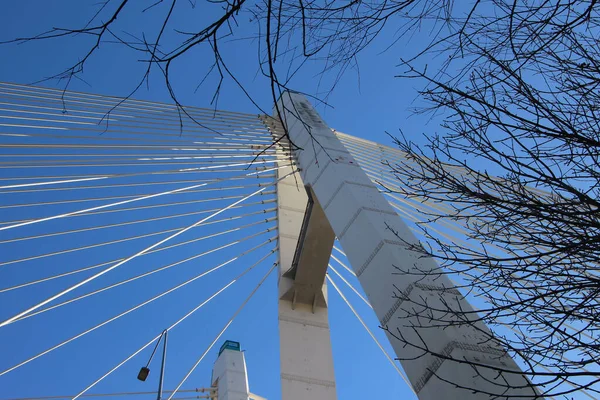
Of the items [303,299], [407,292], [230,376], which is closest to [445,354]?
[407,292]

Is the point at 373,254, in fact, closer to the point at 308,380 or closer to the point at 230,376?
the point at 308,380

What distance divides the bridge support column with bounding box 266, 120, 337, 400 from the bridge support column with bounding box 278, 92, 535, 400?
2.87 ft

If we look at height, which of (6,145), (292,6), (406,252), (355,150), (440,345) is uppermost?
(355,150)

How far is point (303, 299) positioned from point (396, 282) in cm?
322

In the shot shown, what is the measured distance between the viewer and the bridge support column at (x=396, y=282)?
3.16 m

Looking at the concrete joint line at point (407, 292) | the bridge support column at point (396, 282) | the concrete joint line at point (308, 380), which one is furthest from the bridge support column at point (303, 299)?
the concrete joint line at point (407, 292)

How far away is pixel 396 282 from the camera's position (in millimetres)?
3916

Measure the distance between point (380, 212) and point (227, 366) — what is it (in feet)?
19.3

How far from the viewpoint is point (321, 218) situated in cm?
662

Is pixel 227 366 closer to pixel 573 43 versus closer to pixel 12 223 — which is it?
pixel 12 223

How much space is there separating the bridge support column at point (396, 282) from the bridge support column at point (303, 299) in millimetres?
875

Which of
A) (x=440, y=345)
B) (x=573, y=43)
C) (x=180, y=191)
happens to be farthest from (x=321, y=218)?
(x=573, y=43)

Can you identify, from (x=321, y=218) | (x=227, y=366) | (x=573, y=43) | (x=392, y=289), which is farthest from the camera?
(x=227, y=366)

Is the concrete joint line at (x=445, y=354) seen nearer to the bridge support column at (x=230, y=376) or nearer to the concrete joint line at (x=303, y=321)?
the concrete joint line at (x=303, y=321)
